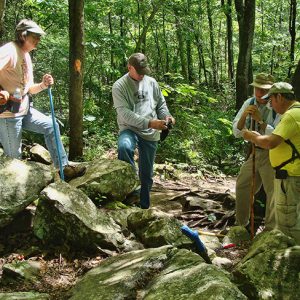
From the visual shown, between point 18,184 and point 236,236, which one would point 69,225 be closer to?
point 18,184

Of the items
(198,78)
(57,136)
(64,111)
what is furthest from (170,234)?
(198,78)

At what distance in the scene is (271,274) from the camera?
3.34m

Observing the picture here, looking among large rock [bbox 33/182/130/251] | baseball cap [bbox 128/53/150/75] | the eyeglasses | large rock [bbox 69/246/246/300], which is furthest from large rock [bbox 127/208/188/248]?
the eyeglasses

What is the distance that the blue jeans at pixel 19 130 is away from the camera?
5.05m

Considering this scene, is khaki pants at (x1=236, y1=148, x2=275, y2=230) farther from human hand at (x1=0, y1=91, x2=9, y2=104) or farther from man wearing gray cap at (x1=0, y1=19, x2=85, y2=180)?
human hand at (x1=0, y1=91, x2=9, y2=104)

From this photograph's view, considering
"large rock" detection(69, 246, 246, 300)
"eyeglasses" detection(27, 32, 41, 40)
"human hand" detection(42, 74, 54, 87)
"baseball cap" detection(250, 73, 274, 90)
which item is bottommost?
"large rock" detection(69, 246, 246, 300)

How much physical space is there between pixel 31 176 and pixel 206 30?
1011 inches

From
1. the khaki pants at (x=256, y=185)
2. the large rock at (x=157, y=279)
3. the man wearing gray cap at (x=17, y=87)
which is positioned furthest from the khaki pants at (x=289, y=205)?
the man wearing gray cap at (x=17, y=87)

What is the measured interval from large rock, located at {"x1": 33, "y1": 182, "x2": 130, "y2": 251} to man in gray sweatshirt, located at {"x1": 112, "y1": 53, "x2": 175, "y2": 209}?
1.41 meters

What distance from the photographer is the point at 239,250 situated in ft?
17.2

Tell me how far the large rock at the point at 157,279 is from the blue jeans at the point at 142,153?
202 cm

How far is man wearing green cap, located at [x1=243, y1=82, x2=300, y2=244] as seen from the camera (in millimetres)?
4363

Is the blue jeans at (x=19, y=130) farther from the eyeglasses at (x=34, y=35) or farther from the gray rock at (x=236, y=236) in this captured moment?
the gray rock at (x=236, y=236)

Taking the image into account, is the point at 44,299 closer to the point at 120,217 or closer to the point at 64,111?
the point at 120,217
